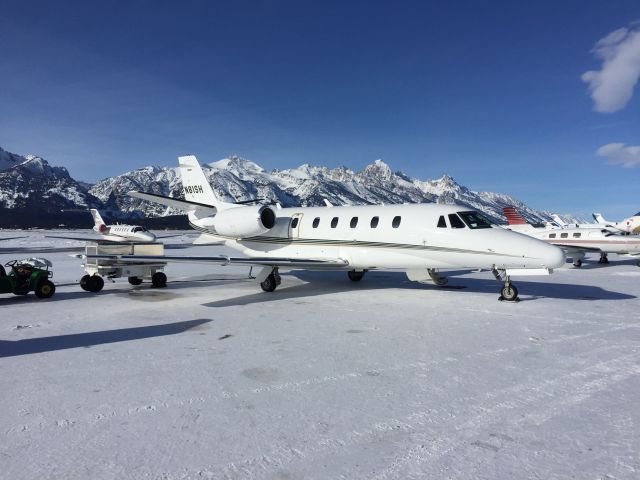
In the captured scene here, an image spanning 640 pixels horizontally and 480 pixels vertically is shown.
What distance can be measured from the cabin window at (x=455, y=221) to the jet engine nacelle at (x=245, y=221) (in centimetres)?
593

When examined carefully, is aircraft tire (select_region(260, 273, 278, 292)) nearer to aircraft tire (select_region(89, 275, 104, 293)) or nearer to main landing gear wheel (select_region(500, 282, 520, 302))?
aircraft tire (select_region(89, 275, 104, 293))

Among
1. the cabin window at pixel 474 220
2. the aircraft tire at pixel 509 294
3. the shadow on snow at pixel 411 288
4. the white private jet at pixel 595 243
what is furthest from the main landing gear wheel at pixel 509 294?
the white private jet at pixel 595 243

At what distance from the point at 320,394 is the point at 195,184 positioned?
14224mm

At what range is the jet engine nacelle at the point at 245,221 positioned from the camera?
13727mm

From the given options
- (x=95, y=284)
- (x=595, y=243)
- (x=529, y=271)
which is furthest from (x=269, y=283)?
(x=595, y=243)

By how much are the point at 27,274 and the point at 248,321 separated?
6402 mm

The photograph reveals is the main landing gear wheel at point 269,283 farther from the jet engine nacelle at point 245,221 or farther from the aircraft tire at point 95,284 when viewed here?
the aircraft tire at point 95,284

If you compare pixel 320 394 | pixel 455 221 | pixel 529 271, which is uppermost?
pixel 455 221

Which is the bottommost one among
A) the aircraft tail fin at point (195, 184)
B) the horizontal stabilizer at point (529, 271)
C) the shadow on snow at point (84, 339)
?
→ the shadow on snow at point (84, 339)

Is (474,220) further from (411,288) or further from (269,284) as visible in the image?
(269,284)

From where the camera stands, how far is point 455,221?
1066cm

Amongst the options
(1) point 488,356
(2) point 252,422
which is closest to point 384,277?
(1) point 488,356

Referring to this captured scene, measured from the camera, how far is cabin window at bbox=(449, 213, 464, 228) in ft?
34.6

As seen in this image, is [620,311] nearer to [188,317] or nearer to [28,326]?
[188,317]
